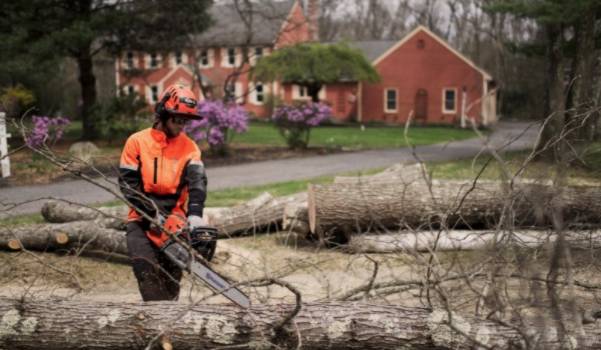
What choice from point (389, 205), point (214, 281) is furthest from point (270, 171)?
point (214, 281)

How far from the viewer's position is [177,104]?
4238 millimetres

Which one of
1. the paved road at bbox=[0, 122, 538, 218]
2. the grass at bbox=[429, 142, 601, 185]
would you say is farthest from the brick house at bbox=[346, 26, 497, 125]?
the grass at bbox=[429, 142, 601, 185]

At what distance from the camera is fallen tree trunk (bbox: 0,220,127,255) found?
274 inches

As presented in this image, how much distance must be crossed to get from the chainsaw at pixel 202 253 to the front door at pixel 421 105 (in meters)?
35.3

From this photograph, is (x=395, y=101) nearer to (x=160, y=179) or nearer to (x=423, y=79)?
(x=423, y=79)

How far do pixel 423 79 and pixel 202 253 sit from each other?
116 ft

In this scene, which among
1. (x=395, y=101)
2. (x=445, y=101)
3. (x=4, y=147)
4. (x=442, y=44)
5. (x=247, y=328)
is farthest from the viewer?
(x=395, y=101)

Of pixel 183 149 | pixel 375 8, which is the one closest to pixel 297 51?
pixel 183 149

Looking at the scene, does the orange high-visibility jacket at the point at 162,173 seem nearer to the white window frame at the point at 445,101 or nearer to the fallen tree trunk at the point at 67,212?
the fallen tree trunk at the point at 67,212

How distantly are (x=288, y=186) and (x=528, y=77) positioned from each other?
40415mm

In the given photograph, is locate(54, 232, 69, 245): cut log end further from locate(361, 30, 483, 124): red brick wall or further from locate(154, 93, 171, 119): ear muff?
locate(361, 30, 483, 124): red brick wall

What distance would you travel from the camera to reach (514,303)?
9.87ft

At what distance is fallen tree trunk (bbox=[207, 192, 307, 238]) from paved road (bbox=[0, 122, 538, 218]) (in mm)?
2836

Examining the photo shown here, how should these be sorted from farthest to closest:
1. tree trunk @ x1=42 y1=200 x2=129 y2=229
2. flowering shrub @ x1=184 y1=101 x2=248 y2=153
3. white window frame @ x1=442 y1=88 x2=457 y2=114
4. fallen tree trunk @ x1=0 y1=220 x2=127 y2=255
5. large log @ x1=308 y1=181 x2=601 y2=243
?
white window frame @ x1=442 y1=88 x2=457 y2=114
flowering shrub @ x1=184 y1=101 x2=248 y2=153
tree trunk @ x1=42 y1=200 x2=129 y2=229
large log @ x1=308 y1=181 x2=601 y2=243
fallen tree trunk @ x1=0 y1=220 x2=127 y2=255
